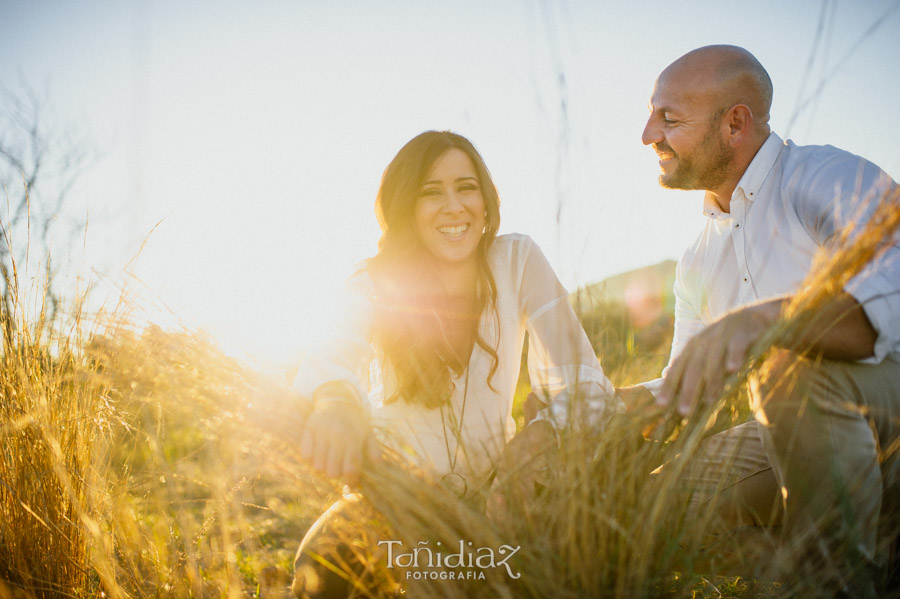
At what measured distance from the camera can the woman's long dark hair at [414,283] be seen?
7.32 ft

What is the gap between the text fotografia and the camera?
1.11 metres

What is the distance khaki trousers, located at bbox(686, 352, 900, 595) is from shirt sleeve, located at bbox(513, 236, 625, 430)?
27cm

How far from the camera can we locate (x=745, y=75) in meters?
2.38

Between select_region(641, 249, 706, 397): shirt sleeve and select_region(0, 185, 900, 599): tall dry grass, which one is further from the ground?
select_region(641, 249, 706, 397): shirt sleeve

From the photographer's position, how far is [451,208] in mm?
2352

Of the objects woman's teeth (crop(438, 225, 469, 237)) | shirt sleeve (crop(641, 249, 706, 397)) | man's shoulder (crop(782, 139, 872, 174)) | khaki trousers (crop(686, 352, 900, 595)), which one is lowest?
khaki trousers (crop(686, 352, 900, 595))

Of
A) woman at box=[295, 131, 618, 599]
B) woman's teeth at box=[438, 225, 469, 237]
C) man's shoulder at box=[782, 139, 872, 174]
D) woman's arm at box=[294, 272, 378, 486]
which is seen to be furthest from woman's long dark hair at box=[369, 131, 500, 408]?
man's shoulder at box=[782, 139, 872, 174]

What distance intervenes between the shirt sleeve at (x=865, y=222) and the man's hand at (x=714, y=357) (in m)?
0.22

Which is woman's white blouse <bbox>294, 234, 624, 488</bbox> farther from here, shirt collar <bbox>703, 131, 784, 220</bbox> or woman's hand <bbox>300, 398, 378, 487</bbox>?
shirt collar <bbox>703, 131, 784, 220</bbox>

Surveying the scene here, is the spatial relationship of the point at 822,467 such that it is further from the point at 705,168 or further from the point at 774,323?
the point at 705,168

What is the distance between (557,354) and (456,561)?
1.00 m

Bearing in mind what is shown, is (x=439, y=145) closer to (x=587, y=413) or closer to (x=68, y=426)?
(x=587, y=413)

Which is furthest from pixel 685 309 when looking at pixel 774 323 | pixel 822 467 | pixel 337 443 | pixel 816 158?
pixel 337 443

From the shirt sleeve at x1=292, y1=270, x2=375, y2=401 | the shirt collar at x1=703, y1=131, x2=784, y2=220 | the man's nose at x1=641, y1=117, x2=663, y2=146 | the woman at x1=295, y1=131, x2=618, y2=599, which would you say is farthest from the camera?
the man's nose at x1=641, y1=117, x2=663, y2=146
